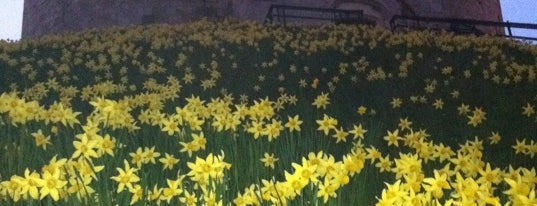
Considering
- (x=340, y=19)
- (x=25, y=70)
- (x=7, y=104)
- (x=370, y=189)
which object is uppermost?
(x=340, y=19)

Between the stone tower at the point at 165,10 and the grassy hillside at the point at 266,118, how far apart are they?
359cm

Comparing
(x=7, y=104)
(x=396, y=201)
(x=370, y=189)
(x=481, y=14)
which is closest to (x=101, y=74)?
(x=7, y=104)

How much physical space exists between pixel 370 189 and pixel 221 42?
25.8ft

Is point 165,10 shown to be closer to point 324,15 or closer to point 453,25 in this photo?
point 324,15

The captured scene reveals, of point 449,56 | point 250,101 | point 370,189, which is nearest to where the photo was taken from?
point 370,189

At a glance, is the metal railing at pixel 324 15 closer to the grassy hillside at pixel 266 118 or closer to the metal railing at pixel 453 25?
the metal railing at pixel 453 25

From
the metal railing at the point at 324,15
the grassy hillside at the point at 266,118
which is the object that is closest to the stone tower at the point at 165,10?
the metal railing at the point at 324,15

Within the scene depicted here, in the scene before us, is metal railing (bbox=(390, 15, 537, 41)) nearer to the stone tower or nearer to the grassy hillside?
the stone tower

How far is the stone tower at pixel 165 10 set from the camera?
16.7 m

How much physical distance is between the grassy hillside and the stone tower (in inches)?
141

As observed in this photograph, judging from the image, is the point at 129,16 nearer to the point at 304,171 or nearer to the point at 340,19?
the point at 340,19

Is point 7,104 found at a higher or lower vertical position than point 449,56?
lower

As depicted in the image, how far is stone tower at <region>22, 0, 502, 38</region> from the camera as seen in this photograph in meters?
16.7

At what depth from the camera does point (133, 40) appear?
11469 millimetres
